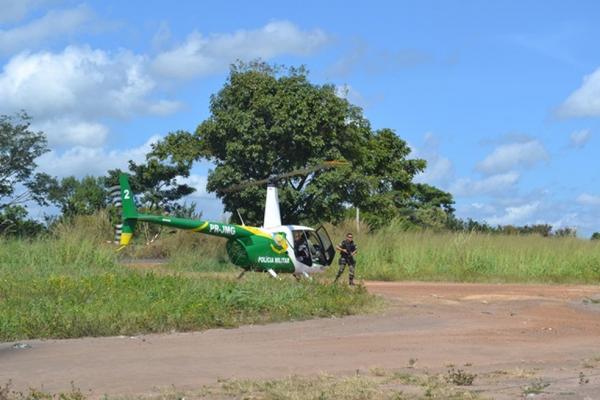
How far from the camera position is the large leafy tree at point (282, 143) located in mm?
34500

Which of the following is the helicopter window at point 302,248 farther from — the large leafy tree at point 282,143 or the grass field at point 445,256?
the large leafy tree at point 282,143

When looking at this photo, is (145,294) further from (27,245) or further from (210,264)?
(210,264)

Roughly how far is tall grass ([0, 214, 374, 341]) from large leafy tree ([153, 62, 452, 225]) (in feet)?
42.1

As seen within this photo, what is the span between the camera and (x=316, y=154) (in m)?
35.4

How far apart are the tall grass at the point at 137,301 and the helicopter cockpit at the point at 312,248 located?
472 cm

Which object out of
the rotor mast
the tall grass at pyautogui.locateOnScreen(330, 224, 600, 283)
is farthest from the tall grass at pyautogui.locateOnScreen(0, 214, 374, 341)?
the tall grass at pyautogui.locateOnScreen(330, 224, 600, 283)

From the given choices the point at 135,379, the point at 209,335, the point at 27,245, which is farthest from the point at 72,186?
the point at 135,379

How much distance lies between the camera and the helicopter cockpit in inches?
999

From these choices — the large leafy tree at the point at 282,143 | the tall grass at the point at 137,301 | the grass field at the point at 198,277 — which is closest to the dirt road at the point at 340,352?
the tall grass at the point at 137,301

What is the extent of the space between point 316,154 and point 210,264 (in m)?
7.72

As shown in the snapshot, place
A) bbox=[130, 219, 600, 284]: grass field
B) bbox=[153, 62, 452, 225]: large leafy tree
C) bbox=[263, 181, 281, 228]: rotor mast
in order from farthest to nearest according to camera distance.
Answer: bbox=[153, 62, 452, 225]: large leafy tree → bbox=[130, 219, 600, 284]: grass field → bbox=[263, 181, 281, 228]: rotor mast

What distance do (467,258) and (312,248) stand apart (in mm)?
9629

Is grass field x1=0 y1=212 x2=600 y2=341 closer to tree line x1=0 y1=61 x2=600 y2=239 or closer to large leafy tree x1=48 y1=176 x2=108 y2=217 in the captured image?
tree line x1=0 y1=61 x2=600 y2=239

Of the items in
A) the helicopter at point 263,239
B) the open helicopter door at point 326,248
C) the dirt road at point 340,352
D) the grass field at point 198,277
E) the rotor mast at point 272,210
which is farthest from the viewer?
the open helicopter door at point 326,248
